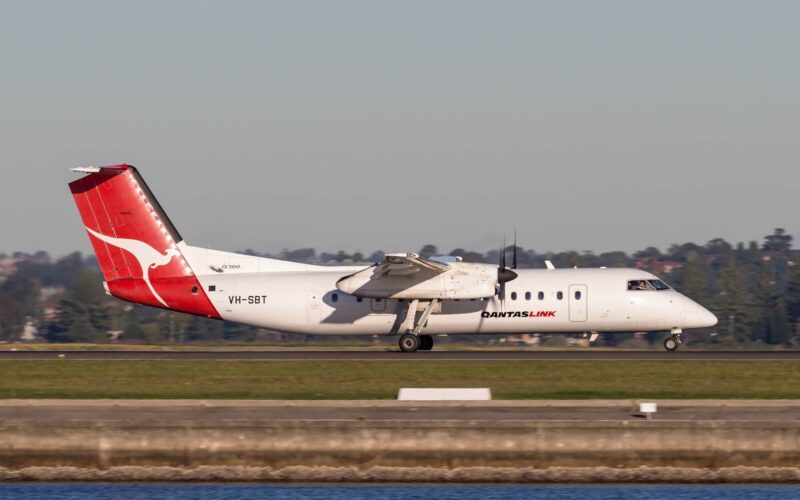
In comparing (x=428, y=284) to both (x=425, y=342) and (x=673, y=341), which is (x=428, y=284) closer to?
(x=425, y=342)

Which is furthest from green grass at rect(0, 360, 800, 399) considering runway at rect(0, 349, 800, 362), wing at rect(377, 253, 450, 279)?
wing at rect(377, 253, 450, 279)

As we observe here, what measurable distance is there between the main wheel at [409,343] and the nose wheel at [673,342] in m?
8.21

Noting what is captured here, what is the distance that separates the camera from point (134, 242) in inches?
1613

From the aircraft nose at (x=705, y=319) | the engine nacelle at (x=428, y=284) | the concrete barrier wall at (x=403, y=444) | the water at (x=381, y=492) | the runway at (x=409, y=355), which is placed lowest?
the water at (x=381, y=492)

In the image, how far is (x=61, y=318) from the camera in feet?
262

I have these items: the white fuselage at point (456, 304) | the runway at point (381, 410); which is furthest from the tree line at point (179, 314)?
the runway at point (381, 410)

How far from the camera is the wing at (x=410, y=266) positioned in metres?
37.7

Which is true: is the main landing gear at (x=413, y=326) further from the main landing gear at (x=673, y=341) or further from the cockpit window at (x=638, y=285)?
the main landing gear at (x=673, y=341)

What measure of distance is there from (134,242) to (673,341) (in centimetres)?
1848

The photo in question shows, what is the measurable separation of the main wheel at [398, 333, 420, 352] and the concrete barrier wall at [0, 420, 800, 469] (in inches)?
664

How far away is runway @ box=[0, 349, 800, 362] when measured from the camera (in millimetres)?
35531

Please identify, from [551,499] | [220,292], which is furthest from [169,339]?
[551,499]

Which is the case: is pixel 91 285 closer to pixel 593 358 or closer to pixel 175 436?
pixel 593 358

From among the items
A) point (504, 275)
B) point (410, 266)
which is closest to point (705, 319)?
point (504, 275)
